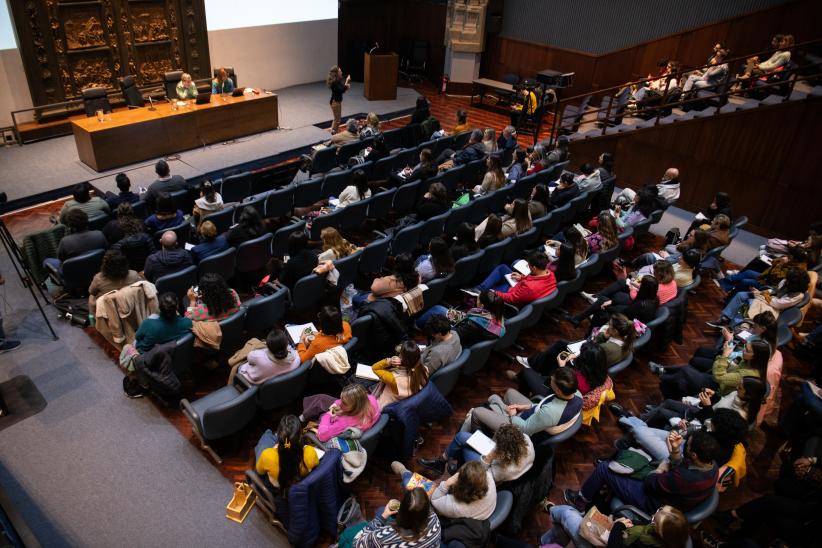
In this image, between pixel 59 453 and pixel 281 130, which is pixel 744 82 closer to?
pixel 281 130

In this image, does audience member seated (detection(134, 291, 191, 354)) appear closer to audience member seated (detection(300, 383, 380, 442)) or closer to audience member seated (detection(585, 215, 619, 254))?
audience member seated (detection(300, 383, 380, 442))

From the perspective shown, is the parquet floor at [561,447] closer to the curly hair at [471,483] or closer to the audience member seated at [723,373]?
the audience member seated at [723,373]

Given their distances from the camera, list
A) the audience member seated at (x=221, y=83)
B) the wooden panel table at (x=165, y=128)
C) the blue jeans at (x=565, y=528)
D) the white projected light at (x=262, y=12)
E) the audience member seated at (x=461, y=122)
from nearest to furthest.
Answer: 1. the blue jeans at (x=565, y=528)
2. the wooden panel table at (x=165, y=128)
3. the audience member seated at (x=461, y=122)
4. the audience member seated at (x=221, y=83)
5. the white projected light at (x=262, y=12)

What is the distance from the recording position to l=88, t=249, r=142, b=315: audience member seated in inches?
184

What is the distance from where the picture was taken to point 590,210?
7.70 m

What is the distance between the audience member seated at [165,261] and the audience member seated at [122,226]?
2.04ft

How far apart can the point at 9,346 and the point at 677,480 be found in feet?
17.9

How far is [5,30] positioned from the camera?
8773mm

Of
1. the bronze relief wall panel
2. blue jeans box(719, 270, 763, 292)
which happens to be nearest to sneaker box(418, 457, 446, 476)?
blue jeans box(719, 270, 763, 292)

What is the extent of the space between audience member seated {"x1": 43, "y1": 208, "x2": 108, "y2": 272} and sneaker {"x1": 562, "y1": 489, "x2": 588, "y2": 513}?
4.76m

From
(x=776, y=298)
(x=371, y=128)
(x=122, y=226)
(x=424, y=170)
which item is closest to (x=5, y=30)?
(x=122, y=226)

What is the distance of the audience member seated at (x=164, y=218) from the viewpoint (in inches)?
232

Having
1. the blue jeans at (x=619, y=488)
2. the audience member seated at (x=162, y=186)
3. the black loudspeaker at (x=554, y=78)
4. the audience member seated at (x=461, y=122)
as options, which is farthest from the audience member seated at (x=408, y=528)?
the black loudspeaker at (x=554, y=78)

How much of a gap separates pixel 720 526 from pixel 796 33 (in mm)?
9236
